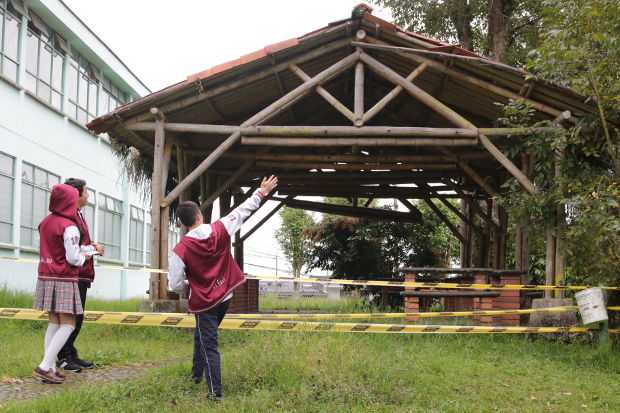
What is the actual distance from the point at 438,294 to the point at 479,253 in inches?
252

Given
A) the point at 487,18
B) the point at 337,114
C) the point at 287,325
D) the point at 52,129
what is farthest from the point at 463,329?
the point at 52,129

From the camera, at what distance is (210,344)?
5633 millimetres

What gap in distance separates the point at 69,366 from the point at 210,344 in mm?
2079

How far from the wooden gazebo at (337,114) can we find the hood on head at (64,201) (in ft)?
13.3

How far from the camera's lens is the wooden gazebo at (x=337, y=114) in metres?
10.3

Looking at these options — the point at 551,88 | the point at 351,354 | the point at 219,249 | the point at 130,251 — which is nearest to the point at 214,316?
the point at 219,249

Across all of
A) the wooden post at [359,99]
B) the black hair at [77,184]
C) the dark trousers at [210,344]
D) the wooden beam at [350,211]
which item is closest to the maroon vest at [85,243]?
the black hair at [77,184]

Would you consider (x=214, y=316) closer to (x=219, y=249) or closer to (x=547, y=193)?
(x=219, y=249)

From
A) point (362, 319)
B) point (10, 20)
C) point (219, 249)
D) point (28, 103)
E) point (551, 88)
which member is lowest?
point (362, 319)

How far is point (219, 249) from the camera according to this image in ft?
18.8

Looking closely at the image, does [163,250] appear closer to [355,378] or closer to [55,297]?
[55,297]

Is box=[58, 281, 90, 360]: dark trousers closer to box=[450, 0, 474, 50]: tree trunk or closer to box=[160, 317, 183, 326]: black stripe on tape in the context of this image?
box=[160, 317, 183, 326]: black stripe on tape

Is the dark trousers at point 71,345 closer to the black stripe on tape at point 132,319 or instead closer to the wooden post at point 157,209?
the black stripe on tape at point 132,319

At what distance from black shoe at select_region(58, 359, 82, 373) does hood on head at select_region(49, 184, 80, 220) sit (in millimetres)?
1517
